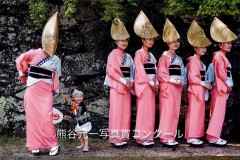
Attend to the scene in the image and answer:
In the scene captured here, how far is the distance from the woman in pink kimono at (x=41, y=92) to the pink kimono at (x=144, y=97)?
1333 millimetres

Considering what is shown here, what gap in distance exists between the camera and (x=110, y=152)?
699 cm

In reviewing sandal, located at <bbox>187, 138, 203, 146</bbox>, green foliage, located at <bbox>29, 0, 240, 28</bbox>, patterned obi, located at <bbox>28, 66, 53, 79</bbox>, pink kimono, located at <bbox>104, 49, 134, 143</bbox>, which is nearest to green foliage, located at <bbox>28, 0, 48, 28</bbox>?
green foliage, located at <bbox>29, 0, 240, 28</bbox>

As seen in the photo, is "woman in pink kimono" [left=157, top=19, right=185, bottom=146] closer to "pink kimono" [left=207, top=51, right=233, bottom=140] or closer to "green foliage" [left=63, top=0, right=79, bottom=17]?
"pink kimono" [left=207, top=51, right=233, bottom=140]

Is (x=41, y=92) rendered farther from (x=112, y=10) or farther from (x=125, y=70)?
(x=112, y=10)

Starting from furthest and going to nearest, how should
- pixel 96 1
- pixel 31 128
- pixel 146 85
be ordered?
pixel 96 1, pixel 146 85, pixel 31 128

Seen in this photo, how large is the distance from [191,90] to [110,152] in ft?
5.46

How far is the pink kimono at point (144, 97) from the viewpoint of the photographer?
7219mm

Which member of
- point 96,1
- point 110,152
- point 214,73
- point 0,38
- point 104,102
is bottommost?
point 110,152

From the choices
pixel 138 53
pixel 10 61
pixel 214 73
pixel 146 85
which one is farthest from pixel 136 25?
pixel 10 61

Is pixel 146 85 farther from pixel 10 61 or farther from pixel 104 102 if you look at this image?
→ pixel 10 61

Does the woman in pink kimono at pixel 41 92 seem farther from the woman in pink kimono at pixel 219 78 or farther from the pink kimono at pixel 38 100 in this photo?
the woman in pink kimono at pixel 219 78

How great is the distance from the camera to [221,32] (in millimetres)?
7262

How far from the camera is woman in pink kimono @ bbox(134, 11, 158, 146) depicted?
7215 mm

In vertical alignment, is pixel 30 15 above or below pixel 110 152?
above
